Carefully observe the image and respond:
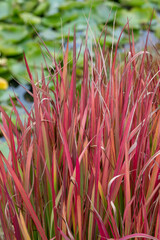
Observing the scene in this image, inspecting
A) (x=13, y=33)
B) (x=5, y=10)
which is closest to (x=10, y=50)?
(x=13, y=33)

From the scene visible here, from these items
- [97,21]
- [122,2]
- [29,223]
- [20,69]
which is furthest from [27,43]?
[29,223]

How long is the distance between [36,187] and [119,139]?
21 cm

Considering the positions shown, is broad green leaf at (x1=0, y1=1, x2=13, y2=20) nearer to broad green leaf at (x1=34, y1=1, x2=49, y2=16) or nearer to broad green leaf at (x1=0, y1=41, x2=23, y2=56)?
broad green leaf at (x1=34, y1=1, x2=49, y2=16)

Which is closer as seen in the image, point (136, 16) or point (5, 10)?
point (5, 10)

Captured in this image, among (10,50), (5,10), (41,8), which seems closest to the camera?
(10,50)

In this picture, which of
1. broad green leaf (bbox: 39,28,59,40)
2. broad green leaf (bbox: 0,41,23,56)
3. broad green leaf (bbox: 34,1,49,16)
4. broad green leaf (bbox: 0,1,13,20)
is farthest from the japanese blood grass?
broad green leaf (bbox: 34,1,49,16)

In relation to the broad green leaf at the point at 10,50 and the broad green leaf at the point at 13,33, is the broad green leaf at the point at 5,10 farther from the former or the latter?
the broad green leaf at the point at 10,50

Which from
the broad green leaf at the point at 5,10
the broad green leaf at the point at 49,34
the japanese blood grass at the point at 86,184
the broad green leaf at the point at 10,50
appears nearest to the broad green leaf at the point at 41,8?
the broad green leaf at the point at 5,10

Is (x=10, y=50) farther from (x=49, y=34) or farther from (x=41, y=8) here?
(x=41, y=8)

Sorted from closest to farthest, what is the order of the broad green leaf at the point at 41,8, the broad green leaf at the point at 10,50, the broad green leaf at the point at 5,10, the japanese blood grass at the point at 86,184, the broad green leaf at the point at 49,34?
the japanese blood grass at the point at 86,184 → the broad green leaf at the point at 10,50 → the broad green leaf at the point at 49,34 → the broad green leaf at the point at 5,10 → the broad green leaf at the point at 41,8

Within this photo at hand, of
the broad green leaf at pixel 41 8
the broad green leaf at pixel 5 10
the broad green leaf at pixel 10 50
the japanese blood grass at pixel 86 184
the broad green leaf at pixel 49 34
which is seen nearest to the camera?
the japanese blood grass at pixel 86 184

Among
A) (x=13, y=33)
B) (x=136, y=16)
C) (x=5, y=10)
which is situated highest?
(x=5, y=10)

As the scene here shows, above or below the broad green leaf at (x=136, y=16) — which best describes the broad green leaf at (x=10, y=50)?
above

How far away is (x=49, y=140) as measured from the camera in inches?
29.1
